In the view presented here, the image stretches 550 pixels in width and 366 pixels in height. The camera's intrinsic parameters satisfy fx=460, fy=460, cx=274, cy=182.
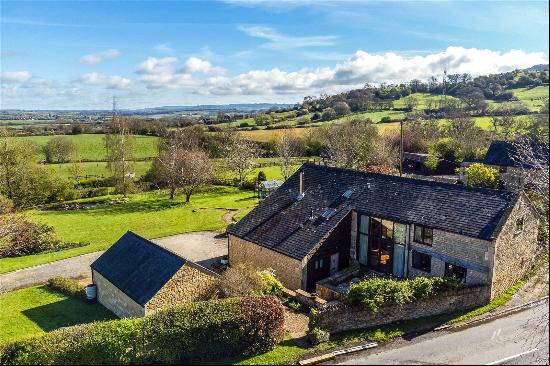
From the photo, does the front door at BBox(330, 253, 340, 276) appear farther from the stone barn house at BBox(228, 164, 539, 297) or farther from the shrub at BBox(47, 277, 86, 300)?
the shrub at BBox(47, 277, 86, 300)

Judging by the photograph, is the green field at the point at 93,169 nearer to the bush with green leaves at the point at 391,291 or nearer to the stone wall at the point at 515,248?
the bush with green leaves at the point at 391,291

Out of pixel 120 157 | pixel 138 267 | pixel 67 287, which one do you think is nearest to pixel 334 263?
pixel 138 267

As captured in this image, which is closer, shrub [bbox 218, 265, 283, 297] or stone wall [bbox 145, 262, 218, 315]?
stone wall [bbox 145, 262, 218, 315]

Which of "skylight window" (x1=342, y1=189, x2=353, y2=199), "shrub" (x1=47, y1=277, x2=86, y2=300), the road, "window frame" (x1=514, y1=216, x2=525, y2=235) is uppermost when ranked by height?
"skylight window" (x1=342, y1=189, x2=353, y2=199)

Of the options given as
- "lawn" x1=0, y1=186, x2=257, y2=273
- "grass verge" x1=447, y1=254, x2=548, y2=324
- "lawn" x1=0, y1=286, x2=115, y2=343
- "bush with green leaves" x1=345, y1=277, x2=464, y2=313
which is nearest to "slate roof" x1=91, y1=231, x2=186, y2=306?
"lawn" x1=0, y1=286, x2=115, y2=343

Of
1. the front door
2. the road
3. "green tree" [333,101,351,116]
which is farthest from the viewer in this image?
"green tree" [333,101,351,116]

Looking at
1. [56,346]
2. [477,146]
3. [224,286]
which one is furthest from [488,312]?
[477,146]

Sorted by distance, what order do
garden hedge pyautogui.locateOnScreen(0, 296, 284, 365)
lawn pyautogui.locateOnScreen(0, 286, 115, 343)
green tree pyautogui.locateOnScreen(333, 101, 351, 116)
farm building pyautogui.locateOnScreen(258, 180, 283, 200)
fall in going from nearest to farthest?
garden hedge pyautogui.locateOnScreen(0, 296, 284, 365) → lawn pyautogui.locateOnScreen(0, 286, 115, 343) → farm building pyautogui.locateOnScreen(258, 180, 283, 200) → green tree pyautogui.locateOnScreen(333, 101, 351, 116)

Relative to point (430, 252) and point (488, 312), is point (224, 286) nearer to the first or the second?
point (430, 252)
